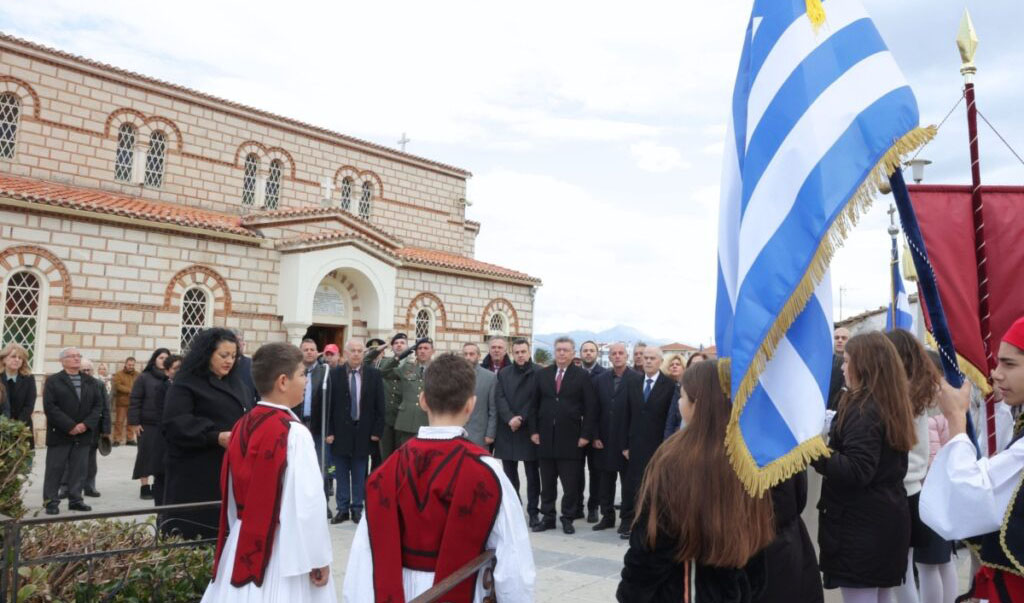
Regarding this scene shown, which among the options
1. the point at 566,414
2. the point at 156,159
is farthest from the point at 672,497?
the point at 156,159

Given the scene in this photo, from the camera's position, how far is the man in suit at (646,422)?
785 cm

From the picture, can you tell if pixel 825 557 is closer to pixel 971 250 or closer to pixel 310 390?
pixel 971 250

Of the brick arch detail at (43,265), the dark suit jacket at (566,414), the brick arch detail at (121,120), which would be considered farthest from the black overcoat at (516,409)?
the brick arch detail at (121,120)

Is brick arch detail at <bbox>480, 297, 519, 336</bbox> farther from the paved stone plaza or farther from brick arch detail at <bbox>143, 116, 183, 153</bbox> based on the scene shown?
the paved stone plaza

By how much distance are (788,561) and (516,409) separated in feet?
19.5

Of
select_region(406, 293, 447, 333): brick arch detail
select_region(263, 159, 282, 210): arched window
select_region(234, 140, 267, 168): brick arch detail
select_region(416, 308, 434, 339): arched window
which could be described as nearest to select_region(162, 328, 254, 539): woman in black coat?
select_region(406, 293, 447, 333): brick arch detail

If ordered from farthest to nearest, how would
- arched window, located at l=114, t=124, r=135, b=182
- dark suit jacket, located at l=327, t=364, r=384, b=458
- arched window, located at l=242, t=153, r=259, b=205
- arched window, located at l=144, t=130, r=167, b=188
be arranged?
1. arched window, located at l=242, t=153, r=259, b=205
2. arched window, located at l=144, t=130, r=167, b=188
3. arched window, located at l=114, t=124, r=135, b=182
4. dark suit jacket, located at l=327, t=364, r=384, b=458

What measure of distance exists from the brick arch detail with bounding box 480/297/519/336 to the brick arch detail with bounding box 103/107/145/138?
10738 millimetres

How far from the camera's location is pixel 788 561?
111 inches

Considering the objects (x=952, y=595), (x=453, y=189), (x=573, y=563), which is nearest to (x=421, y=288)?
(x=453, y=189)

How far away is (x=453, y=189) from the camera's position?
83.4 feet

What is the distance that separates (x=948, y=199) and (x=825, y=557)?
6.25 feet

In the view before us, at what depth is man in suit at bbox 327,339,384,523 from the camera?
8633 millimetres

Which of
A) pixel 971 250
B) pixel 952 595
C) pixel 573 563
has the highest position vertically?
pixel 971 250
